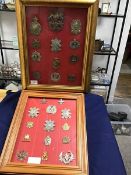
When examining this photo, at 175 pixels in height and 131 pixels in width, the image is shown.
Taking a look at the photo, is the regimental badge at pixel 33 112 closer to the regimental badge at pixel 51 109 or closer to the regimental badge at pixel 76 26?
the regimental badge at pixel 51 109

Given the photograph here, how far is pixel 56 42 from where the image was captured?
117 cm

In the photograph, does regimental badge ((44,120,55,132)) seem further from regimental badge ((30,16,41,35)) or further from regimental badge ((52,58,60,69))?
regimental badge ((30,16,41,35))

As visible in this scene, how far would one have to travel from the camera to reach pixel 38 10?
1081 mm

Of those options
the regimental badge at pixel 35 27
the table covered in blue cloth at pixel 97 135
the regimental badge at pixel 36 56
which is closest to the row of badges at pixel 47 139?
the table covered in blue cloth at pixel 97 135

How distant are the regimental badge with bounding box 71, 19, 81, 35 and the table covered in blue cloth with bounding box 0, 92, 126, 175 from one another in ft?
1.50

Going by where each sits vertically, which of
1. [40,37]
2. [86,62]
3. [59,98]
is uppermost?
[40,37]

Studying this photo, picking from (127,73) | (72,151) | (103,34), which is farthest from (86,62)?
(127,73)

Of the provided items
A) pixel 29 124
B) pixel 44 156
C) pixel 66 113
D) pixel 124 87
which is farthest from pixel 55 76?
pixel 124 87

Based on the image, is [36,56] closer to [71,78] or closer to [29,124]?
[71,78]

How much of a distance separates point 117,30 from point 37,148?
1.55m

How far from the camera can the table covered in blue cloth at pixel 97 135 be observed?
0.88 meters

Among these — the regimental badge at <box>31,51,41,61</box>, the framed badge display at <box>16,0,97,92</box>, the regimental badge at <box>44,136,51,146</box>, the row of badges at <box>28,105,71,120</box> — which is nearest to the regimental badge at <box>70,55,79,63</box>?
the framed badge display at <box>16,0,97,92</box>

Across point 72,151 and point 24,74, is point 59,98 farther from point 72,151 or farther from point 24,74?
point 72,151

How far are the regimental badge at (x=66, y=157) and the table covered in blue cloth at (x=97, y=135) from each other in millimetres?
103
